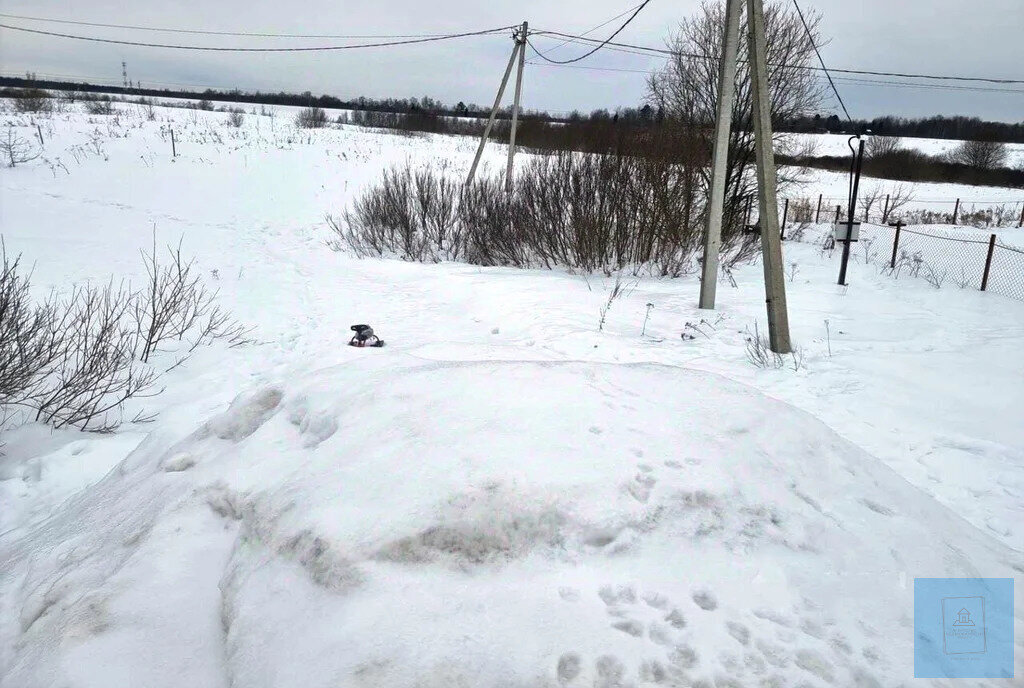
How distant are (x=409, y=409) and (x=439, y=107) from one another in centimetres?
8087

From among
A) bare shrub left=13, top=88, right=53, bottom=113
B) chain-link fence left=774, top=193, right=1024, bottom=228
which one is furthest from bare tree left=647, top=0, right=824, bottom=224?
bare shrub left=13, top=88, right=53, bottom=113

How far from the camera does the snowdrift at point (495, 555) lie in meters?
1.68

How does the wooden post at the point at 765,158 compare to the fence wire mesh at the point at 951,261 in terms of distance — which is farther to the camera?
the fence wire mesh at the point at 951,261

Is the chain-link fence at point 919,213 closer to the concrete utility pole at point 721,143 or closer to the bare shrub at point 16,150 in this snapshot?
the concrete utility pole at point 721,143

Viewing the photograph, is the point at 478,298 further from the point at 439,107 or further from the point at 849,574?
the point at 439,107

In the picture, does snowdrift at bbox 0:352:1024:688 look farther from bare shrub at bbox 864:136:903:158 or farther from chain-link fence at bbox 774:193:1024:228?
bare shrub at bbox 864:136:903:158

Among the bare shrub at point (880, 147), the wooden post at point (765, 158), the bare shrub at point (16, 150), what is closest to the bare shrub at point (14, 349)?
the wooden post at point (765, 158)

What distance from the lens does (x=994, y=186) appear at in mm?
36125

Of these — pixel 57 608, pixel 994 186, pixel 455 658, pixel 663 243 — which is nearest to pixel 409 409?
pixel 455 658

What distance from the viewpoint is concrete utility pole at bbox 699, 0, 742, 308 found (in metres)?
7.07

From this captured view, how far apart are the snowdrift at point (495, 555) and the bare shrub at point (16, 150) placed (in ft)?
91.2
